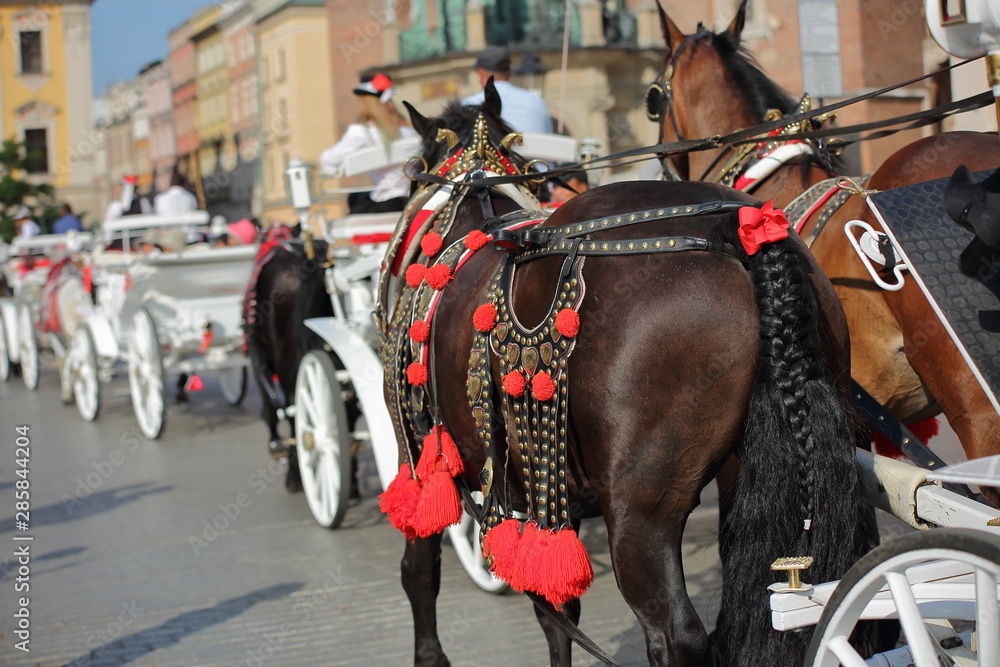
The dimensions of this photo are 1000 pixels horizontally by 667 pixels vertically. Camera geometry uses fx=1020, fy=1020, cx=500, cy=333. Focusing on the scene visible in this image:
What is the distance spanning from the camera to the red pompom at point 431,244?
11.5ft

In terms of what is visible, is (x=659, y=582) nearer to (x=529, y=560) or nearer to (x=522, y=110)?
(x=529, y=560)

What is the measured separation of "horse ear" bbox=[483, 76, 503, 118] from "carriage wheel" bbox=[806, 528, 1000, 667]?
2348 mm

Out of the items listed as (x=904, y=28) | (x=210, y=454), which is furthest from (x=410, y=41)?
(x=210, y=454)

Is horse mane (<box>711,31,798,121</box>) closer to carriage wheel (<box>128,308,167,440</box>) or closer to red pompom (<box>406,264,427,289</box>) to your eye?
red pompom (<box>406,264,427,289</box>)

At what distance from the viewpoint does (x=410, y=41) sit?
24406mm

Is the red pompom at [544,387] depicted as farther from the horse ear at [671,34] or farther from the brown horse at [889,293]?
the horse ear at [671,34]

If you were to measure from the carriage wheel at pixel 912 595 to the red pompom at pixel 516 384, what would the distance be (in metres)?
0.91

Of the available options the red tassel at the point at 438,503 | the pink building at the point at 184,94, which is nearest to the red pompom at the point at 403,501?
the red tassel at the point at 438,503

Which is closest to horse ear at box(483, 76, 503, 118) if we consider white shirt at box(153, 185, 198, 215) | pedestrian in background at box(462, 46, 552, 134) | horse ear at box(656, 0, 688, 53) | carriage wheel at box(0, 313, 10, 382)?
horse ear at box(656, 0, 688, 53)

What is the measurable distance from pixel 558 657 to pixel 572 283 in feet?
4.99

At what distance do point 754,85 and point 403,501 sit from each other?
234 centimetres

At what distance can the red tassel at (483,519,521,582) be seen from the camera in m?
2.71

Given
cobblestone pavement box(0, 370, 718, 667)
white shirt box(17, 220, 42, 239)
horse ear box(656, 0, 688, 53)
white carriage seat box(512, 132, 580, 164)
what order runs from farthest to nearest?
white shirt box(17, 220, 42, 239) → white carriage seat box(512, 132, 580, 164) → horse ear box(656, 0, 688, 53) → cobblestone pavement box(0, 370, 718, 667)

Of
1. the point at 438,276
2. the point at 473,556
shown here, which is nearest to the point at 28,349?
the point at 473,556
